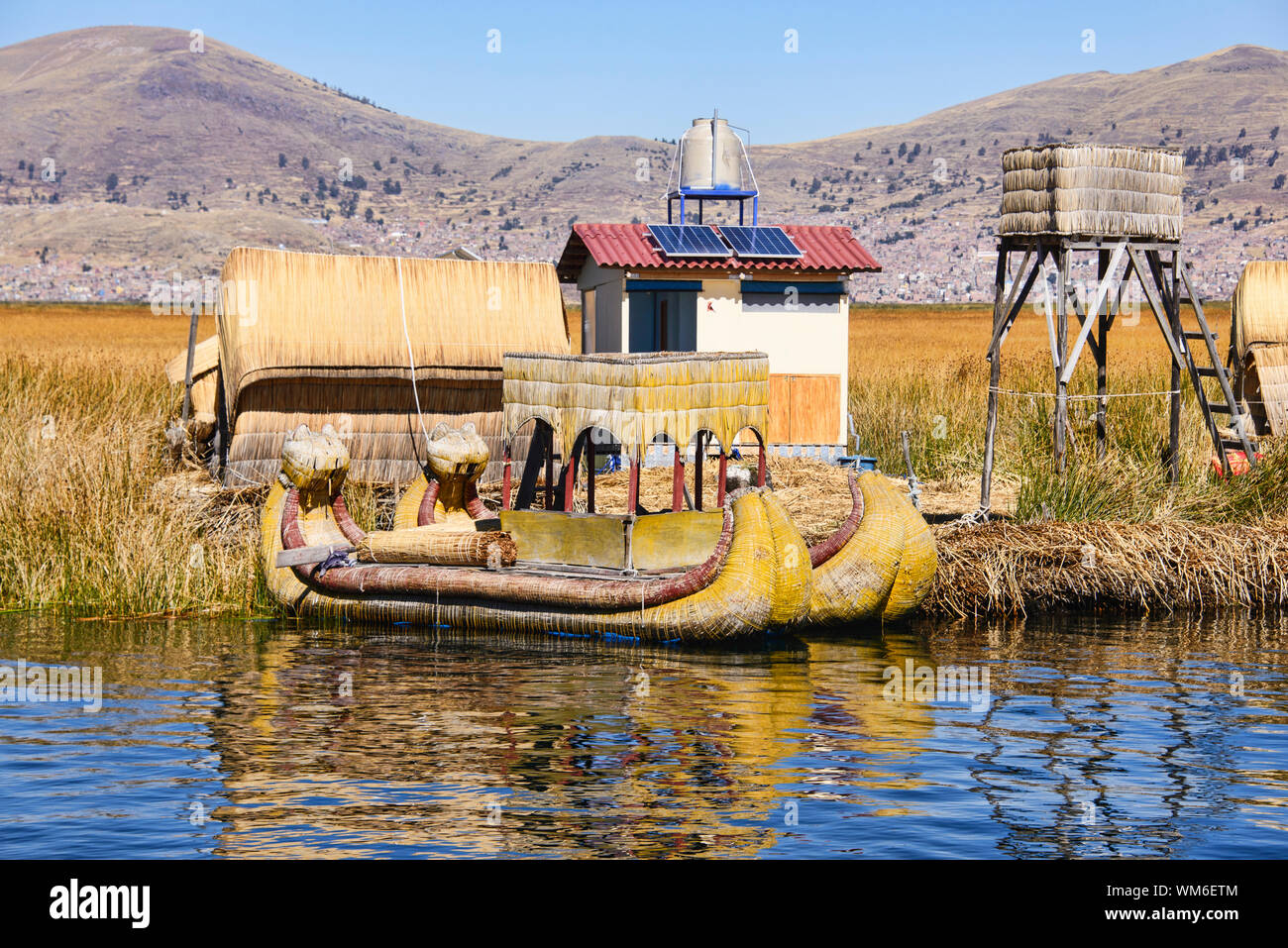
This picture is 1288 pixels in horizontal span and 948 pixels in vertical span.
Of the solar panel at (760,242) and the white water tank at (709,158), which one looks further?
the white water tank at (709,158)

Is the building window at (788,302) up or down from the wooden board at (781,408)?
up

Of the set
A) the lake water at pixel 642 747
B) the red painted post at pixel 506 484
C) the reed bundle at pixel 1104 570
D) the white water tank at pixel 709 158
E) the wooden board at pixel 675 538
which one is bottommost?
the lake water at pixel 642 747

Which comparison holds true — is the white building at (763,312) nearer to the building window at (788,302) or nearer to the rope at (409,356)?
the building window at (788,302)

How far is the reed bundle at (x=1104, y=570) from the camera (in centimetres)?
1784

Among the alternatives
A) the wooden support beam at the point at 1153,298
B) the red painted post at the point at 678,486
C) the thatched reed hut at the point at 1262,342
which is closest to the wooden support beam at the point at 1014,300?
the wooden support beam at the point at 1153,298

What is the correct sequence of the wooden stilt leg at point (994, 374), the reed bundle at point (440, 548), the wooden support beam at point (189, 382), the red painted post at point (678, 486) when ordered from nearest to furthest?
the reed bundle at point (440, 548) → the red painted post at point (678, 486) → the wooden stilt leg at point (994, 374) → the wooden support beam at point (189, 382)

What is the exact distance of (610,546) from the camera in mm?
17312

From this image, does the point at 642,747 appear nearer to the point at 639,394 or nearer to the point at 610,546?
the point at 639,394

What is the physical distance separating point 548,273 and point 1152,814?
53.7 feet

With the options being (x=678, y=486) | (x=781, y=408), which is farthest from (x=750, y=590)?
(x=781, y=408)

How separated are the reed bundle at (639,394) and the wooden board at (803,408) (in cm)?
882

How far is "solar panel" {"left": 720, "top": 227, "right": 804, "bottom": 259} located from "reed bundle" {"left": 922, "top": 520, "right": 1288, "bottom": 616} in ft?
30.3
